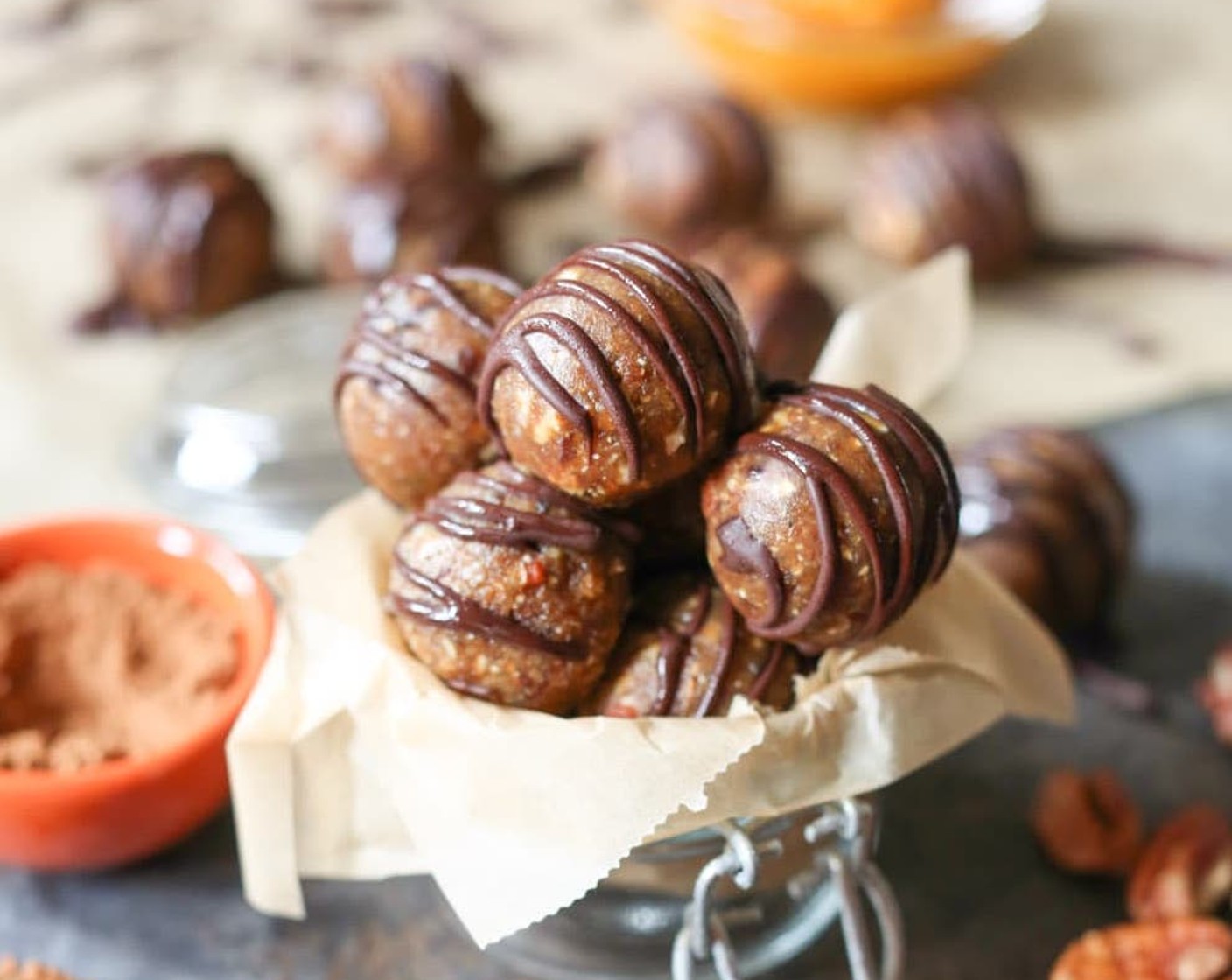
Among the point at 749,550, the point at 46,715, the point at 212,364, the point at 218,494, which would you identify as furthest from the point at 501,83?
the point at 749,550

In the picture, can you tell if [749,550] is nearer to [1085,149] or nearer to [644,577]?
[644,577]

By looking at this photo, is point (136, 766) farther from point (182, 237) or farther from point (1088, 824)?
point (182, 237)

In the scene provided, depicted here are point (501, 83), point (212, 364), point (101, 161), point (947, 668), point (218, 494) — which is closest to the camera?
point (947, 668)

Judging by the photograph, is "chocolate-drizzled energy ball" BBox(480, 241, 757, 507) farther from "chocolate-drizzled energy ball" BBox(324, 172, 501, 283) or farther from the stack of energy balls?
"chocolate-drizzled energy ball" BBox(324, 172, 501, 283)

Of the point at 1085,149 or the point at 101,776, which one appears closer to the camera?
the point at 101,776

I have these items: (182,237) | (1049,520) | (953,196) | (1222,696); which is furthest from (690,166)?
(1222,696)

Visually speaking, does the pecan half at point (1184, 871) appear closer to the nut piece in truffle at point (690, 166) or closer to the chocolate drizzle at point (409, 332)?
the chocolate drizzle at point (409, 332)

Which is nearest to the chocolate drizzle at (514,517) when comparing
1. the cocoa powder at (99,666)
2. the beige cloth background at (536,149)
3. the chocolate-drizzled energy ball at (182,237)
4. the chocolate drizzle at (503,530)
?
the chocolate drizzle at (503,530)

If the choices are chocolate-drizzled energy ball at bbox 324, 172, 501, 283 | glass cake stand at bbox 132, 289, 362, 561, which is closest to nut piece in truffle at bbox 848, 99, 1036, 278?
chocolate-drizzled energy ball at bbox 324, 172, 501, 283
